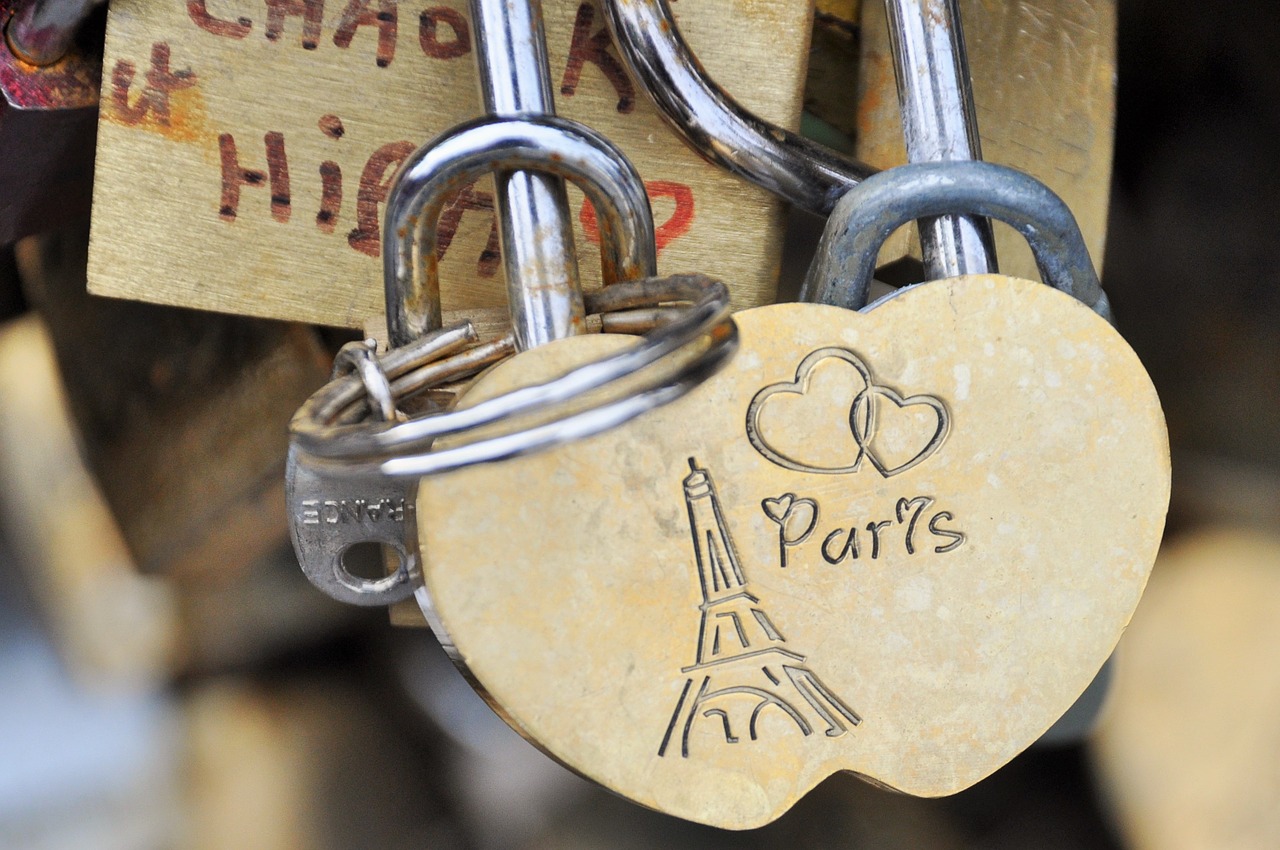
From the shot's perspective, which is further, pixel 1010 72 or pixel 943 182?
pixel 1010 72

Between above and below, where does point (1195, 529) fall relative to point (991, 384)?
below

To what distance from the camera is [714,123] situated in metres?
0.35

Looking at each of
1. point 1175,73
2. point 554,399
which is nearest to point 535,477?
point 554,399

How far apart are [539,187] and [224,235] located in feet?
0.45

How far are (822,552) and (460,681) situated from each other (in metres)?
0.32

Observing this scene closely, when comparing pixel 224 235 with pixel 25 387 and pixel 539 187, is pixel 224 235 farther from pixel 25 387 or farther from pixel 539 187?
pixel 25 387

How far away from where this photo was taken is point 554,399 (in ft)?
0.77

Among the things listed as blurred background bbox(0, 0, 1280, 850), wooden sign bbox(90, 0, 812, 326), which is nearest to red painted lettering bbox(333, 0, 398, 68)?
wooden sign bbox(90, 0, 812, 326)

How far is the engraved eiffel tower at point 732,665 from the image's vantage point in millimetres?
298

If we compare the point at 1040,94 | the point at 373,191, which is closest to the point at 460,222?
the point at 373,191

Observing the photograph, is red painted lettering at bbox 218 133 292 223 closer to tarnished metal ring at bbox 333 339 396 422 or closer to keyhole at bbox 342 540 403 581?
tarnished metal ring at bbox 333 339 396 422

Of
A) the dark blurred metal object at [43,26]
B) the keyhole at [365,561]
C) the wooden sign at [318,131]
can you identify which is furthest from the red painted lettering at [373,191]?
the keyhole at [365,561]

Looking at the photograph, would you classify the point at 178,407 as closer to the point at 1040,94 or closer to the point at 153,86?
the point at 153,86

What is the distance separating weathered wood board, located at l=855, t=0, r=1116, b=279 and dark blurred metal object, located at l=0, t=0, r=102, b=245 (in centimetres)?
31
